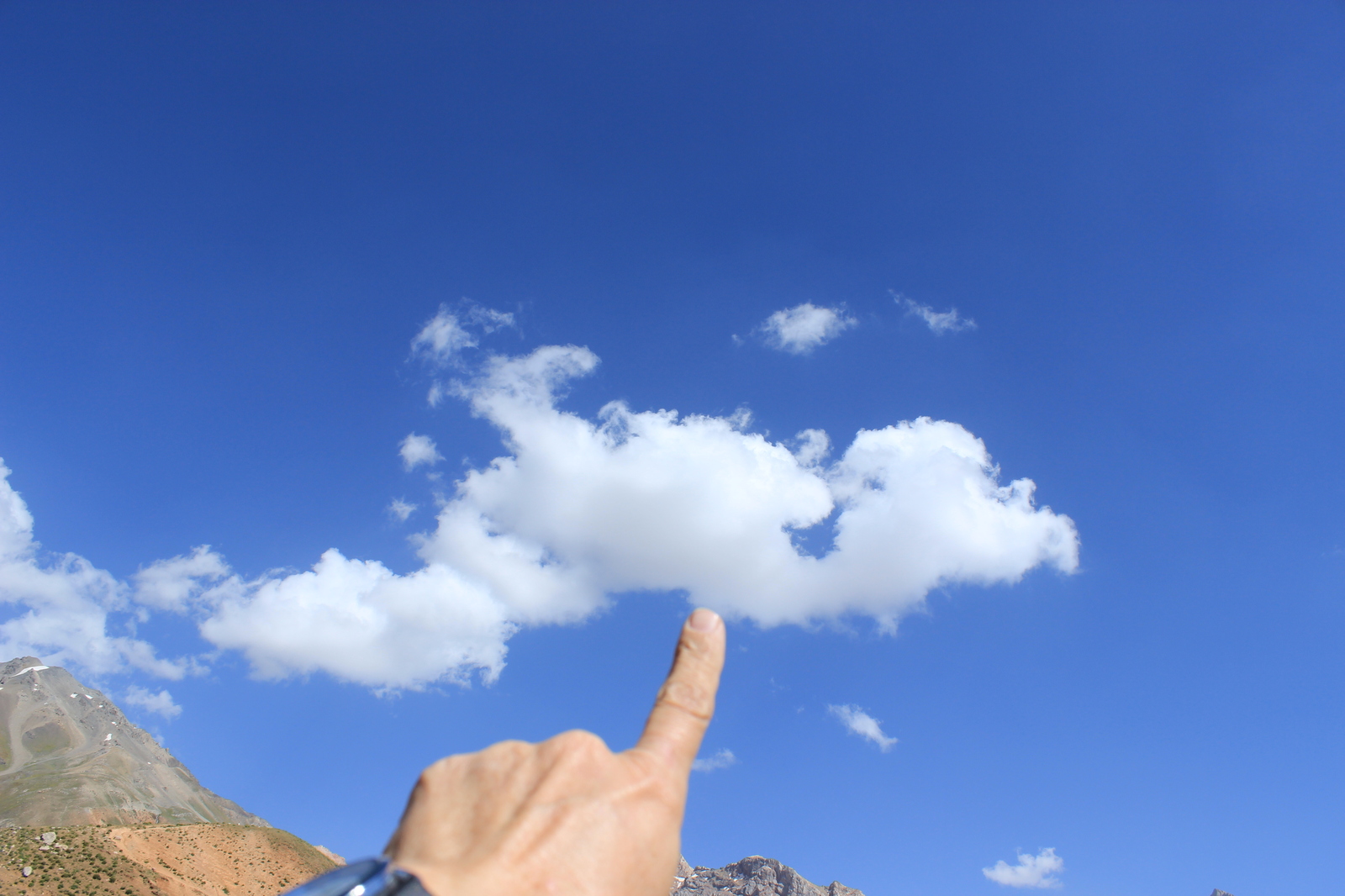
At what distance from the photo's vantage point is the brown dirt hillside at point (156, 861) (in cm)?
8138

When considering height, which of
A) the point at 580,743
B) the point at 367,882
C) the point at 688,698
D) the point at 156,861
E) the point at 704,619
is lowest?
the point at 156,861

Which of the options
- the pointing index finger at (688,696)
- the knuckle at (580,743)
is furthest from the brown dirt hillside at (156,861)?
the pointing index finger at (688,696)

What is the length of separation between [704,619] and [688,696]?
449 mm

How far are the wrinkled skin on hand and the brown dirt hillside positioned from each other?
110252 mm

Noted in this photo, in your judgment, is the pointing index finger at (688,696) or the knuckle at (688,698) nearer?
the pointing index finger at (688,696)

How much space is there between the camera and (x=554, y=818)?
114 inches

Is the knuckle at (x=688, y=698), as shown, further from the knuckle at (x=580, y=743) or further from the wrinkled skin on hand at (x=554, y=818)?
the knuckle at (x=580, y=743)

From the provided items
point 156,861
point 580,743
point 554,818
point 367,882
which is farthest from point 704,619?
point 156,861

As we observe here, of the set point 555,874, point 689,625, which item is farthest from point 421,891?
point 689,625

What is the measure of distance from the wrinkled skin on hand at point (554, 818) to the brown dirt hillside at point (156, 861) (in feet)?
362

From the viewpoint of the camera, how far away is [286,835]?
452 feet

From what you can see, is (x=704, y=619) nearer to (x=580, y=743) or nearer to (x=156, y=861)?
(x=580, y=743)

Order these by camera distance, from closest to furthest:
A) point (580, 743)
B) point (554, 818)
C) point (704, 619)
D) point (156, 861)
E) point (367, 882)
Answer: point (367, 882), point (554, 818), point (580, 743), point (704, 619), point (156, 861)

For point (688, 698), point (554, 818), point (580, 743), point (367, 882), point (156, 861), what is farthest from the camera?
point (156, 861)
